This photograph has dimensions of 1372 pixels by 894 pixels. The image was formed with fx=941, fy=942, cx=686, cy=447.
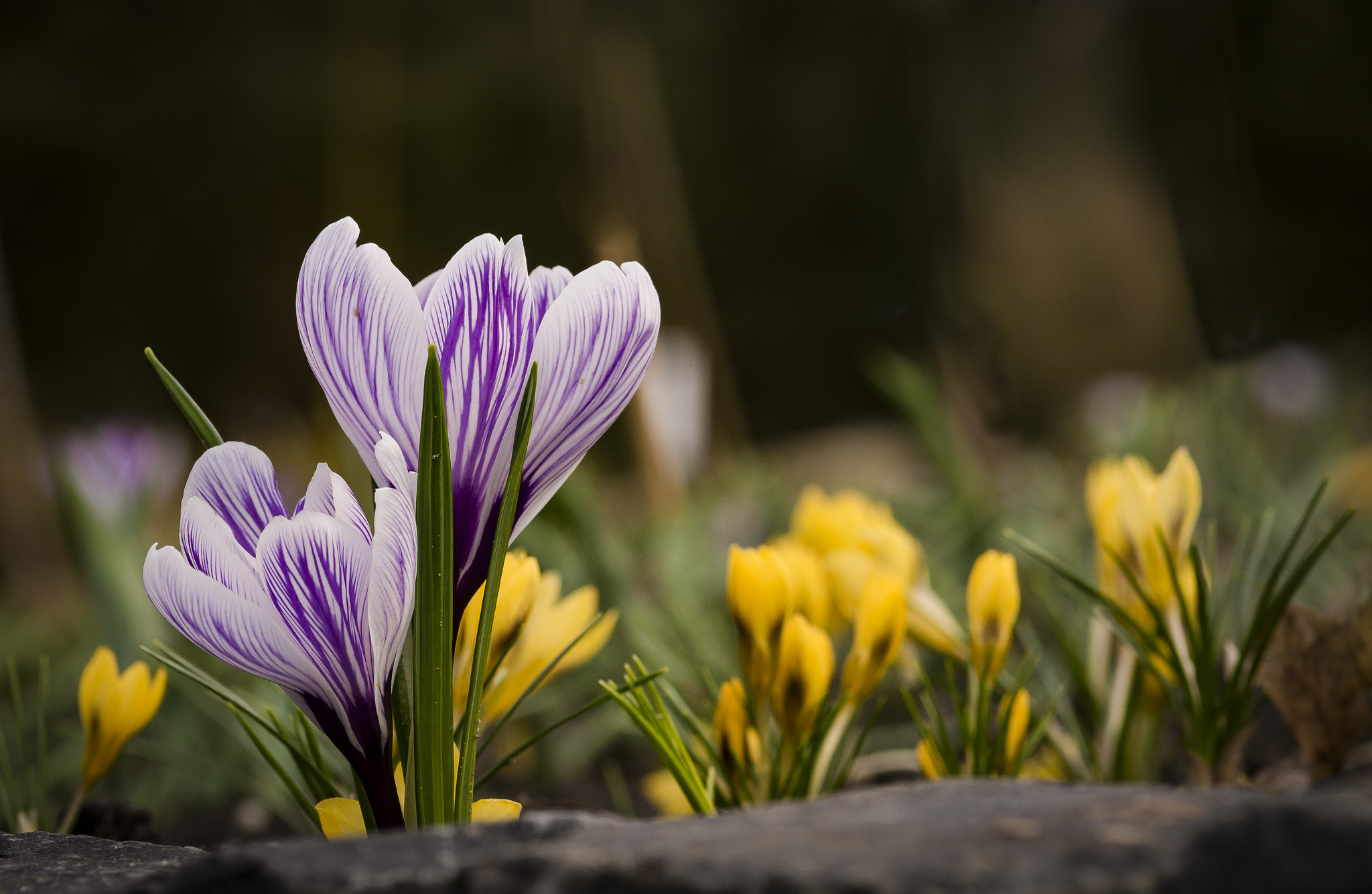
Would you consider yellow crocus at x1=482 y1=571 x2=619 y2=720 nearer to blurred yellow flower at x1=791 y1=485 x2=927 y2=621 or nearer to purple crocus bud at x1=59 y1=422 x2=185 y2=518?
blurred yellow flower at x1=791 y1=485 x2=927 y2=621

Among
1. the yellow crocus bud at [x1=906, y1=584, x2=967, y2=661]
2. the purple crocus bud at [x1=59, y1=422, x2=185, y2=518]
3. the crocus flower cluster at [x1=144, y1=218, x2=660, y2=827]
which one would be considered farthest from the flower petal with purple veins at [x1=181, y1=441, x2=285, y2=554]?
the purple crocus bud at [x1=59, y1=422, x2=185, y2=518]

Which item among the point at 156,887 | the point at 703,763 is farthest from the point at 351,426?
the point at 703,763

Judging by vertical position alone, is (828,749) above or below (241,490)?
below

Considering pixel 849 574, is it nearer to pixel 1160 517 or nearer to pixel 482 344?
pixel 1160 517

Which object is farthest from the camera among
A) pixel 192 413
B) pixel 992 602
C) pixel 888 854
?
pixel 992 602

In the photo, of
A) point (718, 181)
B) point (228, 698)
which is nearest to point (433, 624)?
point (228, 698)

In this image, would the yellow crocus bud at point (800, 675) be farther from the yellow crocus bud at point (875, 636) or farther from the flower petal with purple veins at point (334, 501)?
the flower petal with purple veins at point (334, 501)

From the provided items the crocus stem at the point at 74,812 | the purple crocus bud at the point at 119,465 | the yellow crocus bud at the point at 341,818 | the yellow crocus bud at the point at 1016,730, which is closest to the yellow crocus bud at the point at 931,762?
the yellow crocus bud at the point at 1016,730
